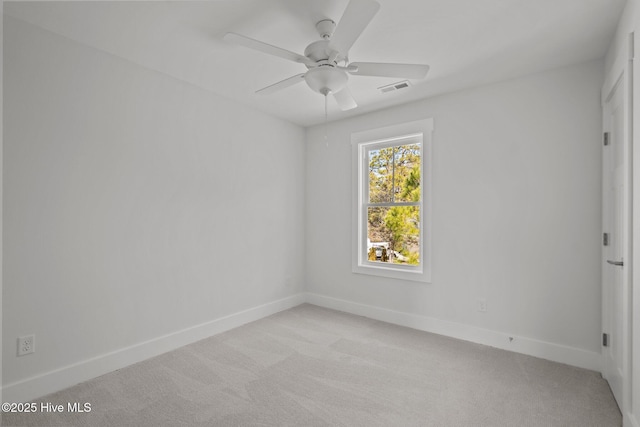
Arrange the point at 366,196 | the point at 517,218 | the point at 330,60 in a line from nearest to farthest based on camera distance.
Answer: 1. the point at 330,60
2. the point at 517,218
3. the point at 366,196

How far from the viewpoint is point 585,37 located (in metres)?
2.33

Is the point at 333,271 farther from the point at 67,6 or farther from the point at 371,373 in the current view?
the point at 67,6

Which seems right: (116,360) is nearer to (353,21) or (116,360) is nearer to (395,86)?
(353,21)

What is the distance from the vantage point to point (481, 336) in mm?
3164

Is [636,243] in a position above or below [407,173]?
below

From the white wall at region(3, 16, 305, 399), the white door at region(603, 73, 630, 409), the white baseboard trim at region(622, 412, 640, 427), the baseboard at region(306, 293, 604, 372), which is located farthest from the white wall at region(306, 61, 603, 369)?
the white wall at region(3, 16, 305, 399)

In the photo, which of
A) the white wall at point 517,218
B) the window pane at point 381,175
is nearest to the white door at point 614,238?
the white wall at point 517,218

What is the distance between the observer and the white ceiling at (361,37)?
2035 millimetres

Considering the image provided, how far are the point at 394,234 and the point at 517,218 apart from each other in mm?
1317

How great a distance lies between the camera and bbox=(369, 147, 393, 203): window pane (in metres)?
3.96

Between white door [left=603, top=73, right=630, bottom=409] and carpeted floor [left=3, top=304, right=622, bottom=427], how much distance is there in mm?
232

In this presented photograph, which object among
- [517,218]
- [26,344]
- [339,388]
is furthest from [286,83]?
[26,344]

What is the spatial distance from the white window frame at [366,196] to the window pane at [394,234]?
8 centimetres

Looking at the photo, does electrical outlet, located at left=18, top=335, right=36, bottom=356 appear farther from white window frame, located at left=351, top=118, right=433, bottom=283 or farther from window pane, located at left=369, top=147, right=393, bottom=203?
window pane, located at left=369, top=147, right=393, bottom=203
